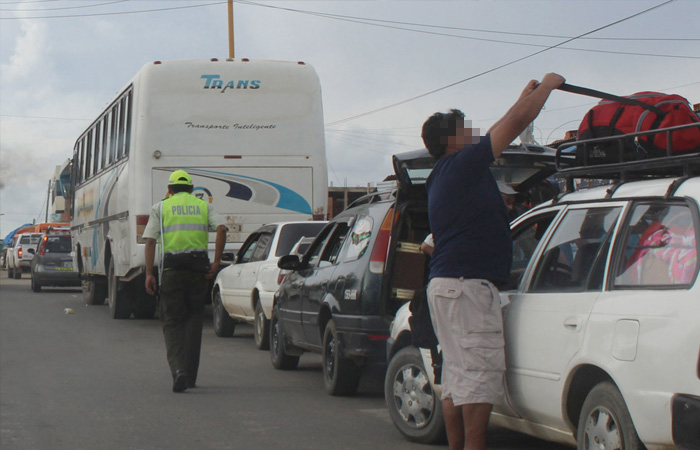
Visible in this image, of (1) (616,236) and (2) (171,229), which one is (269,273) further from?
(1) (616,236)

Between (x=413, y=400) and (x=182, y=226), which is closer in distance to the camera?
(x=413, y=400)

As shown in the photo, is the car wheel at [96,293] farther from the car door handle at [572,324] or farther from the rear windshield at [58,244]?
the car door handle at [572,324]

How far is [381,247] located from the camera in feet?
26.7

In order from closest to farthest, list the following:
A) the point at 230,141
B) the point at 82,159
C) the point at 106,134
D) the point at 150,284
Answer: the point at 150,284 < the point at 230,141 < the point at 106,134 < the point at 82,159

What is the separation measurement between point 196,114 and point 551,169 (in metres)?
8.90

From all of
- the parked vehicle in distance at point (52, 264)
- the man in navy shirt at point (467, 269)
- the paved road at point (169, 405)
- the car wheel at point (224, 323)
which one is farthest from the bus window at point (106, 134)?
the man in navy shirt at point (467, 269)

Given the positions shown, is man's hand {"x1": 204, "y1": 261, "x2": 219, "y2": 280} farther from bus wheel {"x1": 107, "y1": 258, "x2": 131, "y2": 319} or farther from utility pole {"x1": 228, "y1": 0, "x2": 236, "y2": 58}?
utility pole {"x1": 228, "y1": 0, "x2": 236, "y2": 58}

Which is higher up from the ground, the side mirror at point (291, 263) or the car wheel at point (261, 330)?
the side mirror at point (291, 263)

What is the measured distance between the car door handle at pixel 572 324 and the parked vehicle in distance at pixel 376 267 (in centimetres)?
249

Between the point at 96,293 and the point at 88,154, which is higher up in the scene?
the point at 88,154

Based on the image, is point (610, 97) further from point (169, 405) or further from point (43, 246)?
point (43, 246)

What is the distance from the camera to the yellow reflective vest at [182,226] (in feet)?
30.9

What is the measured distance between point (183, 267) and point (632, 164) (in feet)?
17.1

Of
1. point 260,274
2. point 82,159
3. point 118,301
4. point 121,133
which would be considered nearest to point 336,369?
point 260,274
